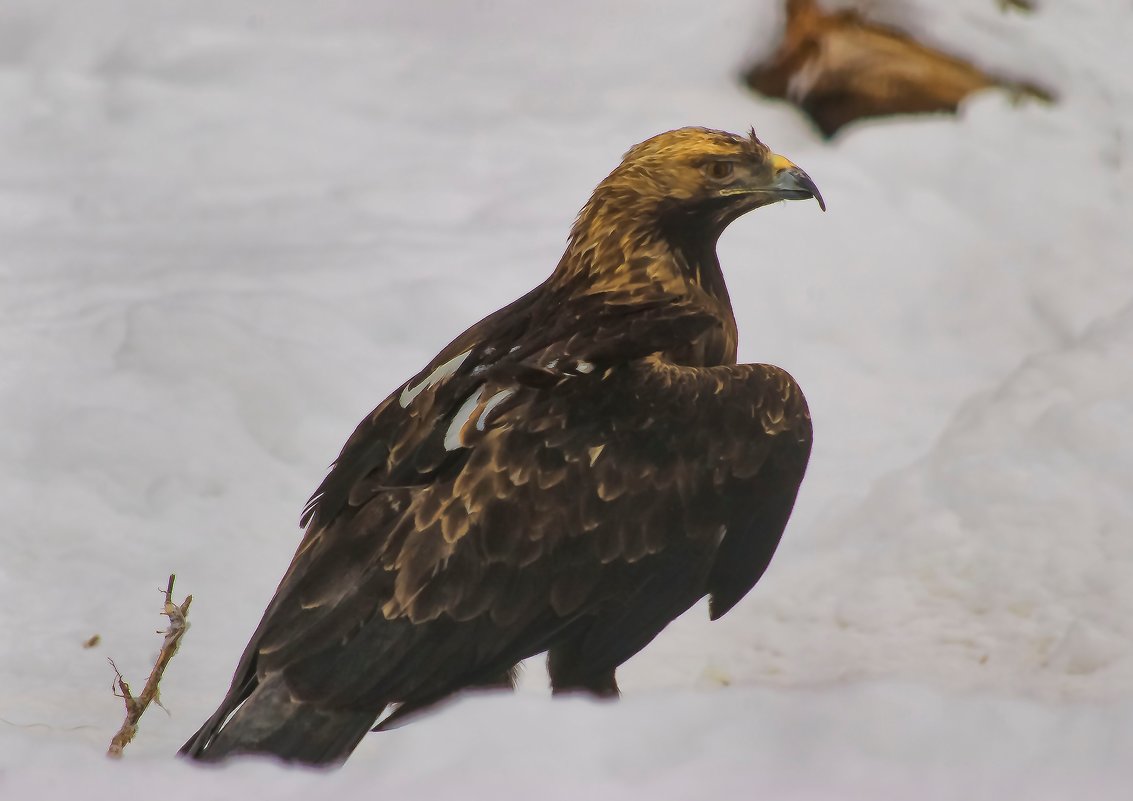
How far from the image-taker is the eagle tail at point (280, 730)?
4.29 m

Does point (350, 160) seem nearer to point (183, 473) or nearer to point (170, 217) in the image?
point (170, 217)

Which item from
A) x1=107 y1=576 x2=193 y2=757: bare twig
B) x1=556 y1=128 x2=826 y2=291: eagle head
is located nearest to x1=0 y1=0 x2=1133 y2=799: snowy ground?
x1=107 y1=576 x2=193 y2=757: bare twig

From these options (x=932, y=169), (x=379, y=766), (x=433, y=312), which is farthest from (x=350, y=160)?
(x=379, y=766)

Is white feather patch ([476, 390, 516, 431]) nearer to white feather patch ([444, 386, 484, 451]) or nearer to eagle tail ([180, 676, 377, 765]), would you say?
white feather patch ([444, 386, 484, 451])

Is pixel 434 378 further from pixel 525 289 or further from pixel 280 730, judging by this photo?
pixel 525 289

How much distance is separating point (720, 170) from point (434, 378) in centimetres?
115

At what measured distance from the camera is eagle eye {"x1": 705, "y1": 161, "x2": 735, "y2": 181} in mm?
5227

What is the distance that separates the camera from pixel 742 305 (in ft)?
29.5

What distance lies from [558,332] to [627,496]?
619 millimetres

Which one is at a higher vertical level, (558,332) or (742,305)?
(558,332)

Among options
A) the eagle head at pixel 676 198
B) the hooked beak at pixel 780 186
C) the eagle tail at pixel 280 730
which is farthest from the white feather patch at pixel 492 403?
the hooked beak at pixel 780 186

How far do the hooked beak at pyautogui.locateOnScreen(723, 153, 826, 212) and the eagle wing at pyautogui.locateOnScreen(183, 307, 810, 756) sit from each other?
1.85ft

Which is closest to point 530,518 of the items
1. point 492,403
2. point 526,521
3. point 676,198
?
point 526,521

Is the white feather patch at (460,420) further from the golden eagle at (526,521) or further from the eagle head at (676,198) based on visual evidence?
the eagle head at (676,198)
